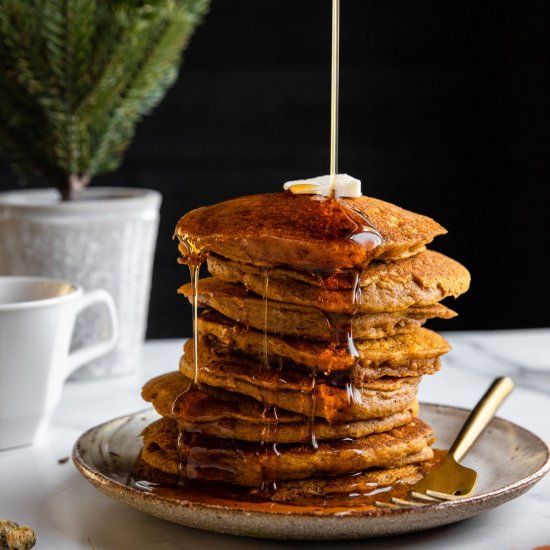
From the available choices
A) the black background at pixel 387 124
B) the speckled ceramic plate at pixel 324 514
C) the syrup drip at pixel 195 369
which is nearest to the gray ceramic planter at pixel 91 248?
the speckled ceramic plate at pixel 324 514

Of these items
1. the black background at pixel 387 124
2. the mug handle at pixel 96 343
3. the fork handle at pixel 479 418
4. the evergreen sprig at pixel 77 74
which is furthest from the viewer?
the black background at pixel 387 124

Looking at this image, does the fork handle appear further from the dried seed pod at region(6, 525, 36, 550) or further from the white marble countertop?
the dried seed pod at region(6, 525, 36, 550)

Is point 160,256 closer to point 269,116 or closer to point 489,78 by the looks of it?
point 269,116

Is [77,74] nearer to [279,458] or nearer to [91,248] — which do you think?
[91,248]

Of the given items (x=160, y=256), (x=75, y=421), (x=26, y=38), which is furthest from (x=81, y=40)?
(x=160, y=256)

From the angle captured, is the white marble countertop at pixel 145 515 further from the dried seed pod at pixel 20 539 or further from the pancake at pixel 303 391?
the pancake at pixel 303 391

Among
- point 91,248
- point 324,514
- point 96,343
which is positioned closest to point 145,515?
point 324,514

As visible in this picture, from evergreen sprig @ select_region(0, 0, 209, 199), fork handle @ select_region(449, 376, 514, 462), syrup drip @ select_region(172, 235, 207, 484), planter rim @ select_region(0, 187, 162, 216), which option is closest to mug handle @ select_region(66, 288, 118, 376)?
planter rim @ select_region(0, 187, 162, 216)
